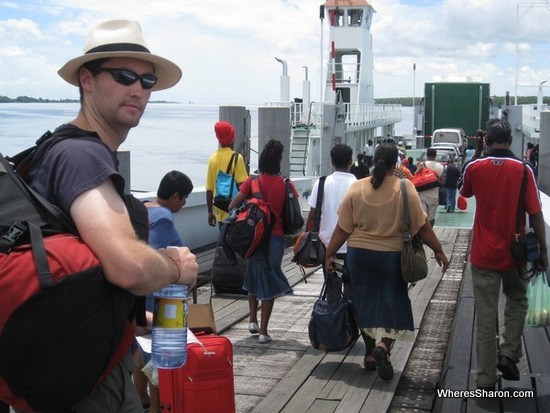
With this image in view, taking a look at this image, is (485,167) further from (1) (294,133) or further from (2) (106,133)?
(1) (294,133)

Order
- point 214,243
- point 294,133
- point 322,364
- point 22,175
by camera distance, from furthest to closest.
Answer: point 294,133 → point 214,243 → point 322,364 → point 22,175

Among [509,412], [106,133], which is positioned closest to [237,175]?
[509,412]

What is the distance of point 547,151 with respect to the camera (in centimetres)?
960

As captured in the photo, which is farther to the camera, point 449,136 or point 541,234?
point 449,136

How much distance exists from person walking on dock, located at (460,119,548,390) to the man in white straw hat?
10.3 feet

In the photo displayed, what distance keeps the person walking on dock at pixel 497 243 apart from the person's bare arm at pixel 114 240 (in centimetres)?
350

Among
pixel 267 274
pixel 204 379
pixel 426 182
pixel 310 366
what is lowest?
pixel 310 366

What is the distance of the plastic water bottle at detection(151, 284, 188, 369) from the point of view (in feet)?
7.50

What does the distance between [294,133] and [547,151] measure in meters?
17.4

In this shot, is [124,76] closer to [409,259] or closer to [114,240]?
[114,240]

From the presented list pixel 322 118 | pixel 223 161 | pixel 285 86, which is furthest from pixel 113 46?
pixel 285 86

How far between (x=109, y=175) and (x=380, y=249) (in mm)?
3605

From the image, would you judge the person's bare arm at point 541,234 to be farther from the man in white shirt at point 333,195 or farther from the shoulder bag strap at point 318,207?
the shoulder bag strap at point 318,207

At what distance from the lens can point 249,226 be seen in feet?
20.7
